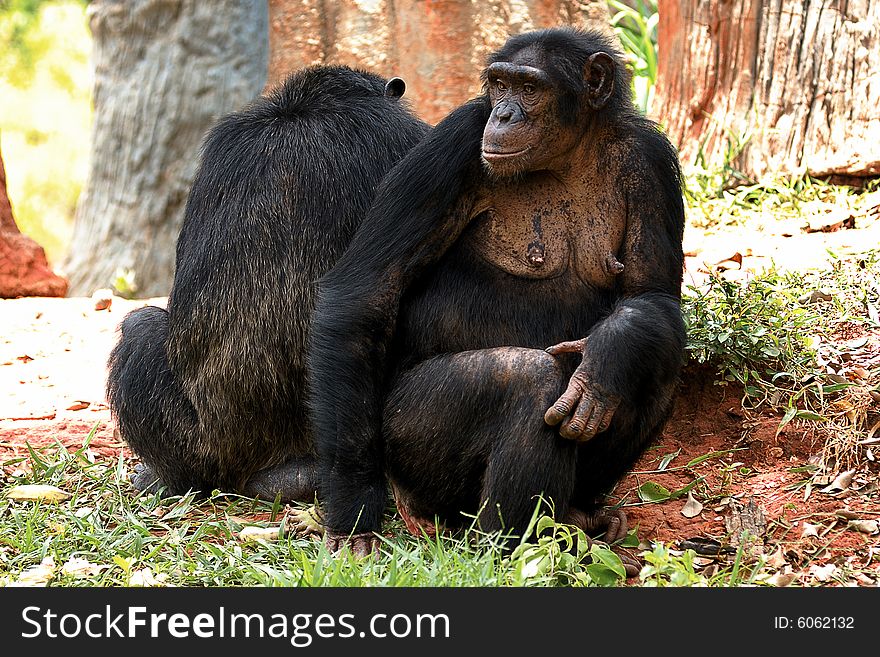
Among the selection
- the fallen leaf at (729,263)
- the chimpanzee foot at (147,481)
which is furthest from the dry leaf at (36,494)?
the fallen leaf at (729,263)

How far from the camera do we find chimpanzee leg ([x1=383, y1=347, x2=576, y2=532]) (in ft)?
11.3

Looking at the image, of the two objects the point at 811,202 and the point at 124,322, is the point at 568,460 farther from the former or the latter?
the point at 811,202

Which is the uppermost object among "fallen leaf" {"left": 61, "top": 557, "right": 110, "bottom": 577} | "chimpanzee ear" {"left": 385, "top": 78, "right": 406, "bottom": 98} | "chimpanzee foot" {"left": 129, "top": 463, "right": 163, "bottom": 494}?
"chimpanzee ear" {"left": 385, "top": 78, "right": 406, "bottom": 98}

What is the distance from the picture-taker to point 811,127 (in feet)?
21.9

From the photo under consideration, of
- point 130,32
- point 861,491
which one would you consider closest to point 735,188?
point 861,491

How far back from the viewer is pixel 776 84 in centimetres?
686

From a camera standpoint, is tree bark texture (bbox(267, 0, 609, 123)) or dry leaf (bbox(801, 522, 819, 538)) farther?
tree bark texture (bbox(267, 0, 609, 123))

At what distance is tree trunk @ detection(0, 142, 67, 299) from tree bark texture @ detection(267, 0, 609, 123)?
2.07 meters

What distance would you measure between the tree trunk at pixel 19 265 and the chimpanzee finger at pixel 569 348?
192 inches

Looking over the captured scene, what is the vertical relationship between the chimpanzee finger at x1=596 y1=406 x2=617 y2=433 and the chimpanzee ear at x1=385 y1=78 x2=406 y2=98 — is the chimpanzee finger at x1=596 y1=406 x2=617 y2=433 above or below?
below

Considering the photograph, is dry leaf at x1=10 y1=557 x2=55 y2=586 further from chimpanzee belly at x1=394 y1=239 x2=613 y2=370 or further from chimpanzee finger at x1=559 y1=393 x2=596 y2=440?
chimpanzee finger at x1=559 y1=393 x2=596 y2=440

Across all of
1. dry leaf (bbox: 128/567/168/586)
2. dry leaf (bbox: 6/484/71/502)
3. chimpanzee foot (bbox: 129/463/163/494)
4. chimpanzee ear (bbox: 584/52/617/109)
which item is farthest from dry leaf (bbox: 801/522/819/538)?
dry leaf (bbox: 6/484/71/502)

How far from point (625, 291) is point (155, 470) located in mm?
2081

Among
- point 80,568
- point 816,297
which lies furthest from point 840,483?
point 80,568
